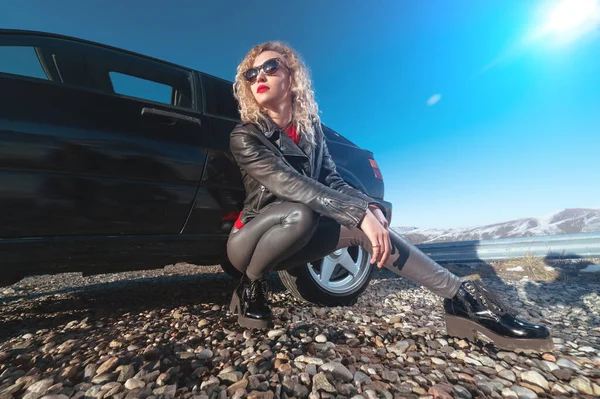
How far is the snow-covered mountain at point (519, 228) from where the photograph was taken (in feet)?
21.5

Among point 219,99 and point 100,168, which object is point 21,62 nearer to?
point 100,168

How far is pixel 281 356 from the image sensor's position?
1.12 meters

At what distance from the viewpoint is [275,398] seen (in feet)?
2.79

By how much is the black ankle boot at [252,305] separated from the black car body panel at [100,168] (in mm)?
426

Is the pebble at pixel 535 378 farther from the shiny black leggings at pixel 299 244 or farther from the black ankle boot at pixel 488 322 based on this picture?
the shiny black leggings at pixel 299 244

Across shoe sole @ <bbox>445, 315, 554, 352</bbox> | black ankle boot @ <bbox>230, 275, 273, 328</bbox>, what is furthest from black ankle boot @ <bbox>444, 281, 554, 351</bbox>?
black ankle boot @ <bbox>230, 275, 273, 328</bbox>

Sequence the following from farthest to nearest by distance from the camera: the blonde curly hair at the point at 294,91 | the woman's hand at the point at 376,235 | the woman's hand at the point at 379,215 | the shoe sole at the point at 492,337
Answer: the blonde curly hair at the point at 294,91 < the woman's hand at the point at 379,215 < the woman's hand at the point at 376,235 < the shoe sole at the point at 492,337

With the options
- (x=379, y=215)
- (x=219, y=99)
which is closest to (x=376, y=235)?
(x=379, y=215)

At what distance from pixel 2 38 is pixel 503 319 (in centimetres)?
291

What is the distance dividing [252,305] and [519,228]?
9.67 meters

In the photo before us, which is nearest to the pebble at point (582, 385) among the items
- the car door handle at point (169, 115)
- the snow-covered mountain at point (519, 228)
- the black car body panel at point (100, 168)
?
the black car body panel at point (100, 168)

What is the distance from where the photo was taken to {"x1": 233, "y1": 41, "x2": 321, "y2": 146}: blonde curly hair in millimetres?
1777

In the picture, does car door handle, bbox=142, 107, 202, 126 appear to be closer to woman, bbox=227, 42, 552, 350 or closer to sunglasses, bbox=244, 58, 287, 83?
woman, bbox=227, 42, 552, 350

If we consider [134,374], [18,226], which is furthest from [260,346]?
[18,226]
